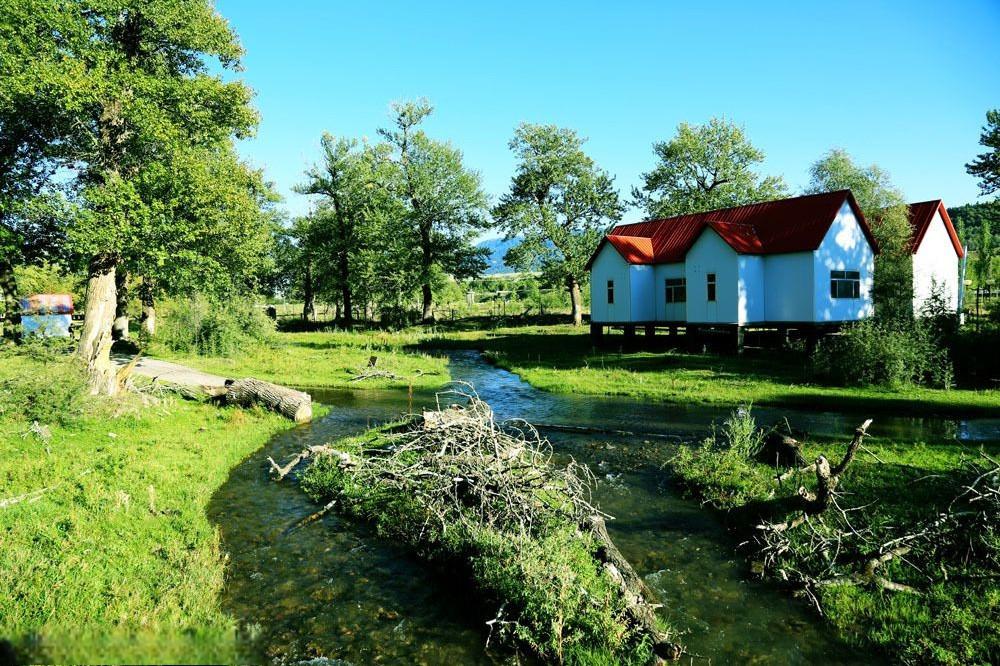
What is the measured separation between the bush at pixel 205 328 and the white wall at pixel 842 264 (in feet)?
97.1

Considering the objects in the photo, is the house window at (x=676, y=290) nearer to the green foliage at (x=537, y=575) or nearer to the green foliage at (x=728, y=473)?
the green foliage at (x=728, y=473)

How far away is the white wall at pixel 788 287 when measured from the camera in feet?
98.8

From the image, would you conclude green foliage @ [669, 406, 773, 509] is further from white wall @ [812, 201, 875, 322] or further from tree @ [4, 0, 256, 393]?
white wall @ [812, 201, 875, 322]

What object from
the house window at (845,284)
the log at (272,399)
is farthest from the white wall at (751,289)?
the log at (272,399)

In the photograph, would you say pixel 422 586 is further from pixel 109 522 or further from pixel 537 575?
pixel 109 522

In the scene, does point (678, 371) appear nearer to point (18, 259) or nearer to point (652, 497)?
point (652, 497)

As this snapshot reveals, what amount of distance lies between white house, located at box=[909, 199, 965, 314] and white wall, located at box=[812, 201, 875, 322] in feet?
17.7

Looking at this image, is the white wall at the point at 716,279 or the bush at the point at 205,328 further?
the bush at the point at 205,328

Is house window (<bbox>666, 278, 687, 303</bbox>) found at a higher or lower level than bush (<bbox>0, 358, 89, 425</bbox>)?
higher

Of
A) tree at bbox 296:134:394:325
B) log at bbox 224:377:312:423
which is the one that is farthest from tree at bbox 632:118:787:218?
log at bbox 224:377:312:423

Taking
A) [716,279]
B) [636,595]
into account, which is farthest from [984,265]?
[636,595]

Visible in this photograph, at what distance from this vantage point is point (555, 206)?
178ft

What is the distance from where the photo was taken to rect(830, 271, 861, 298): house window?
30.8 metres

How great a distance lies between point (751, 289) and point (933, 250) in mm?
14853
